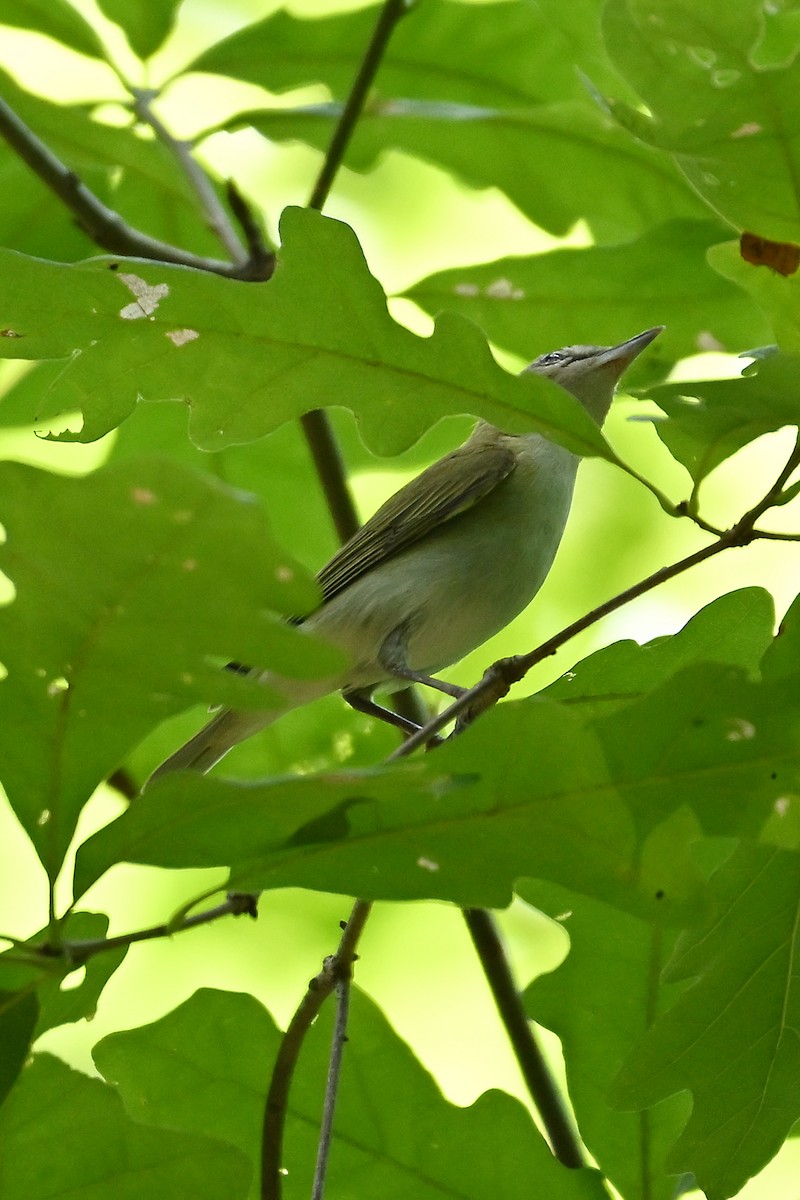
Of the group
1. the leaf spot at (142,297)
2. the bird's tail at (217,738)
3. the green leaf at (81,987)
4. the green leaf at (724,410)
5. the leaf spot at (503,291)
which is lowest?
the green leaf at (81,987)

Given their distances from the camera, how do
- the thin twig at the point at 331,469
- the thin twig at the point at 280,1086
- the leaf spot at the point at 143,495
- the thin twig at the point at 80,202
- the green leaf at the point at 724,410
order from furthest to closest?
1. the thin twig at the point at 331,469
2. the thin twig at the point at 80,202
3. the thin twig at the point at 280,1086
4. the green leaf at the point at 724,410
5. the leaf spot at the point at 143,495

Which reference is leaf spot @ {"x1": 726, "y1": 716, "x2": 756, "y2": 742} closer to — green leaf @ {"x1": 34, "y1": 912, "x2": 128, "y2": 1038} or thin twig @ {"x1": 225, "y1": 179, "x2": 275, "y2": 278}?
green leaf @ {"x1": 34, "y1": 912, "x2": 128, "y2": 1038}

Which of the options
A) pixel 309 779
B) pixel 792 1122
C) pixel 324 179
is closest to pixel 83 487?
pixel 309 779

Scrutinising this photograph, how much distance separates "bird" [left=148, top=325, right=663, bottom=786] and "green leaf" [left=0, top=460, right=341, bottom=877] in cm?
186

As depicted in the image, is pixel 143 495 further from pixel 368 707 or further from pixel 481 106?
pixel 481 106

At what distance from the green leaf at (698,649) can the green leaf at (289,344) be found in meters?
0.46

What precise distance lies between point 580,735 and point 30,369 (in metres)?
2.54

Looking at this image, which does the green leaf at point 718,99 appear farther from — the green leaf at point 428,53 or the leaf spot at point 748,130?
the green leaf at point 428,53

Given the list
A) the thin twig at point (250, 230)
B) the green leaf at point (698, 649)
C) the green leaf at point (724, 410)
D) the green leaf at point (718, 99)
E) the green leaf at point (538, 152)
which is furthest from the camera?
the green leaf at point (538, 152)

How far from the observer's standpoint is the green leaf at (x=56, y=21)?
341cm

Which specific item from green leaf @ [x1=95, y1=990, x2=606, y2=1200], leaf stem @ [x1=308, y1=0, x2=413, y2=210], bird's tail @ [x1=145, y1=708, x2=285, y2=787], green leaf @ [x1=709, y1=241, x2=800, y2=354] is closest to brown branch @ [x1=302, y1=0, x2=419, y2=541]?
leaf stem @ [x1=308, y1=0, x2=413, y2=210]

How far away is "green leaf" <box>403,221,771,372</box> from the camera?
293 centimetres

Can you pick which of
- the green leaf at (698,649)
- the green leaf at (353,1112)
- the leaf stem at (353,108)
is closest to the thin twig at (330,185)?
the leaf stem at (353,108)

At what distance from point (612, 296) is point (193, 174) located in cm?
103
